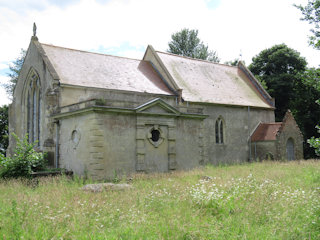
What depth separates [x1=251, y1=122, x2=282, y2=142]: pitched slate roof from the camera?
28.0 meters

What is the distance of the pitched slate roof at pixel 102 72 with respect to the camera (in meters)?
22.0

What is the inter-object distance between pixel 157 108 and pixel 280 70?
1103 inches

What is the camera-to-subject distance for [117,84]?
22906 millimetres

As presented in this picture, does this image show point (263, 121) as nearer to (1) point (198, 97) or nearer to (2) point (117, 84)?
(1) point (198, 97)

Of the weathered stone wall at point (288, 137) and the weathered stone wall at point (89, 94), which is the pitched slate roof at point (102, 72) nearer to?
the weathered stone wall at point (89, 94)

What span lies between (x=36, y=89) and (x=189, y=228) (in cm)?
1970

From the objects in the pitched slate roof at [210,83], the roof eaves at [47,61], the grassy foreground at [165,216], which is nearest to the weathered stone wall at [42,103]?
the roof eaves at [47,61]

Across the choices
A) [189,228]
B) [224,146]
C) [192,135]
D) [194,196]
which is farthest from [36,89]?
[189,228]

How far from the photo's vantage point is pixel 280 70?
4178cm

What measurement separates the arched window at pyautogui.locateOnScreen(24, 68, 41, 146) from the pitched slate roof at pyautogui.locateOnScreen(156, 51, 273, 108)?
10166mm

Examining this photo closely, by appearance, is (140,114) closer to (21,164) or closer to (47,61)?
(21,164)

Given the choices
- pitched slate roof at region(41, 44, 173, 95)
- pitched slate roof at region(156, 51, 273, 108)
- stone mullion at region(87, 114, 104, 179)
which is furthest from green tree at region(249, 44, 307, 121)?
stone mullion at region(87, 114, 104, 179)

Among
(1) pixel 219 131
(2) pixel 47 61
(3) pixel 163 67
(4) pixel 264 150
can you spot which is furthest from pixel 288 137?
(2) pixel 47 61

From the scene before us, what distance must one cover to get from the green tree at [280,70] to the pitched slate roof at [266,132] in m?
10.8
